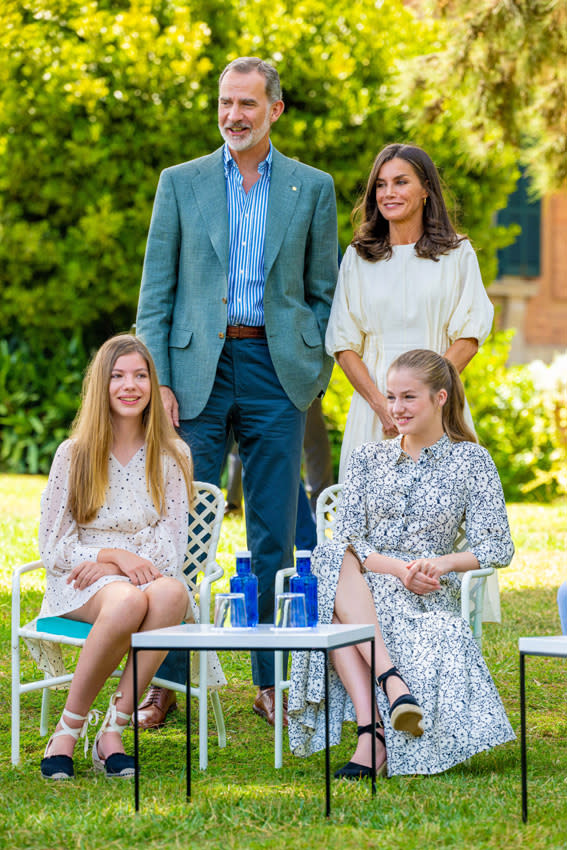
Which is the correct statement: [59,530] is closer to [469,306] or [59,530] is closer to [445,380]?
[445,380]

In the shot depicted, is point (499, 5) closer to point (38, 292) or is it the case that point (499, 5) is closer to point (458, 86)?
point (458, 86)

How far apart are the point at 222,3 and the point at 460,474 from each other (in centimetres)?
790

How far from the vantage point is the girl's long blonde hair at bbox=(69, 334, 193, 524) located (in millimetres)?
3998

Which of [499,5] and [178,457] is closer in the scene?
[178,457]

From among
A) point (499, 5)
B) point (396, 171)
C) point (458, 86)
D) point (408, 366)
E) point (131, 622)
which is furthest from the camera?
point (458, 86)

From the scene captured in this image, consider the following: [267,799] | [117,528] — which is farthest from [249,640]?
[117,528]

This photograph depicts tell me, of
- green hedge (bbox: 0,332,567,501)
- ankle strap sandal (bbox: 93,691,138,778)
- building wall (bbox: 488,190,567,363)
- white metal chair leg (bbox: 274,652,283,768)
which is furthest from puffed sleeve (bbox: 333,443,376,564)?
building wall (bbox: 488,190,567,363)

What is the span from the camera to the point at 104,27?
35.1ft

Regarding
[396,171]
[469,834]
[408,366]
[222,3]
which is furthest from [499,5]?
[469,834]

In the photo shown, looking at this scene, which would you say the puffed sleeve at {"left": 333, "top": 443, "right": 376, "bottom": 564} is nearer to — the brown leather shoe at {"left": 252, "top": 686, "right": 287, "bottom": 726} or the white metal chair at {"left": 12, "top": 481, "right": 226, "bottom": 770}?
the white metal chair at {"left": 12, "top": 481, "right": 226, "bottom": 770}

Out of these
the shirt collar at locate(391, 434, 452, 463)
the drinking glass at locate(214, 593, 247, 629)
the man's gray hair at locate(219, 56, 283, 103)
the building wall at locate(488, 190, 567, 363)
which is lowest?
the drinking glass at locate(214, 593, 247, 629)

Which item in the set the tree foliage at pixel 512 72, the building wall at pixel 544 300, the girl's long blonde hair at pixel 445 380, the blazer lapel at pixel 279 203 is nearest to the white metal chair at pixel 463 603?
the girl's long blonde hair at pixel 445 380

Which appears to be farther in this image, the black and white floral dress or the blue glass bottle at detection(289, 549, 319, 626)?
the black and white floral dress

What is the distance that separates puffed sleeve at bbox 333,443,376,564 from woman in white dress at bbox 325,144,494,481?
1.26ft
